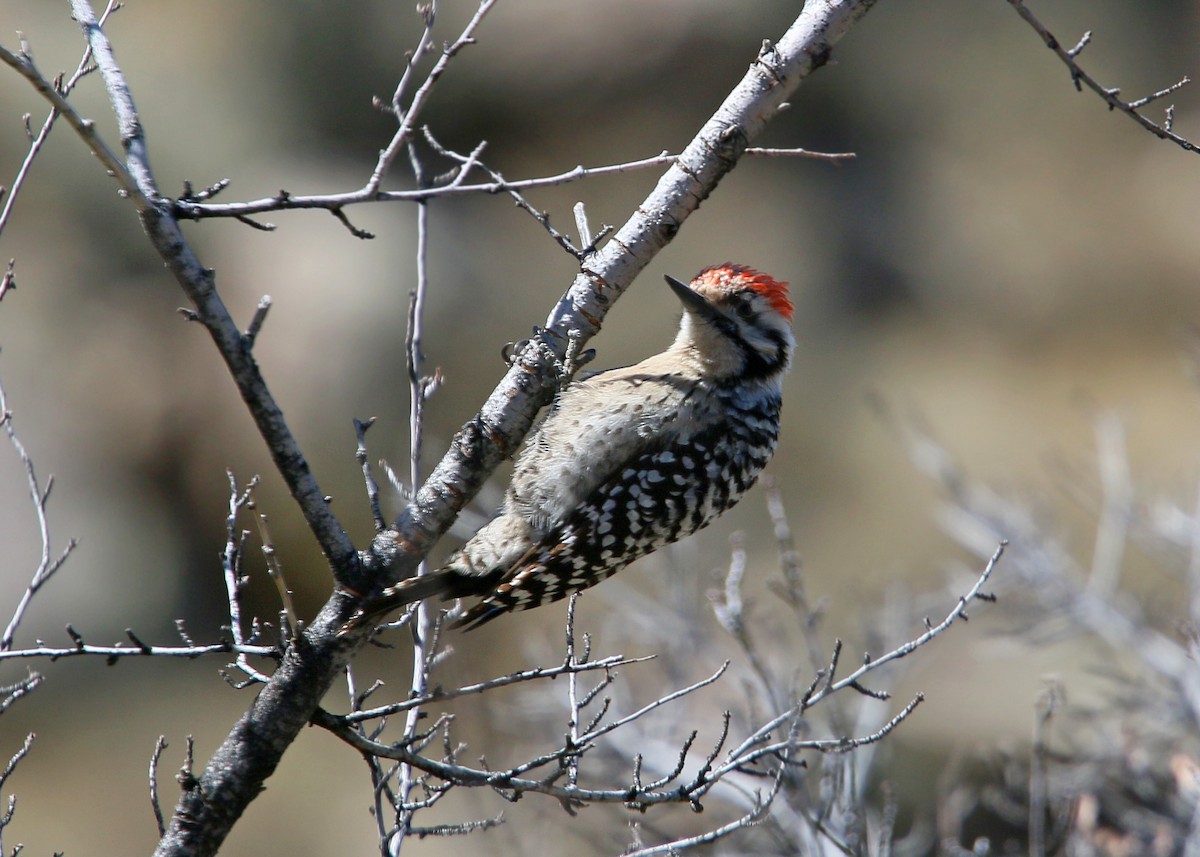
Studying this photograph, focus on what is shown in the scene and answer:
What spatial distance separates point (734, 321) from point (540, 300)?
6.97 m

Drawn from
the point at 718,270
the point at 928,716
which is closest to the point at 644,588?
the point at 928,716

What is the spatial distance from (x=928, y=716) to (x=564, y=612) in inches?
121

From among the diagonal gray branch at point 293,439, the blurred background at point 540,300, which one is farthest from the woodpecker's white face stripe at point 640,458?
the blurred background at point 540,300

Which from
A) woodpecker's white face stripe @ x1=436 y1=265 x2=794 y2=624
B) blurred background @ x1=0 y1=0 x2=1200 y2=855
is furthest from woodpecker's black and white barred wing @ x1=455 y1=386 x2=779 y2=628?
blurred background @ x1=0 y1=0 x2=1200 y2=855

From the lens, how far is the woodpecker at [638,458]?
4.04m

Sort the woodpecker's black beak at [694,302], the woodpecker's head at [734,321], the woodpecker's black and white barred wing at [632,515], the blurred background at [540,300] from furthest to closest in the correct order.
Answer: the blurred background at [540,300] < the woodpecker's head at [734,321] < the woodpecker's black beak at [694,302] < the woodpecker's black and white barred wing at [632,515]

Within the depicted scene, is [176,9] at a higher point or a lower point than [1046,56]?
higher

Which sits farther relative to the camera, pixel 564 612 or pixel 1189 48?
pixel 1189 48

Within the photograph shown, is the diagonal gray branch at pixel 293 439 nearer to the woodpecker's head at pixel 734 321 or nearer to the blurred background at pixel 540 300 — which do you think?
the woodpecker's head at pixel 734 321

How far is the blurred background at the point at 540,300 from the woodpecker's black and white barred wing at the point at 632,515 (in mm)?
4898

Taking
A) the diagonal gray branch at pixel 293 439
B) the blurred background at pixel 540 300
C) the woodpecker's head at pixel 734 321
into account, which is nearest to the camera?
the diagonal gray branch at pixel 293 439

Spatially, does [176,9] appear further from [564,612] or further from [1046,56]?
[1046,56]

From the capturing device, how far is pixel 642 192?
11156 mm

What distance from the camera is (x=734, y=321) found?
4.41 m
